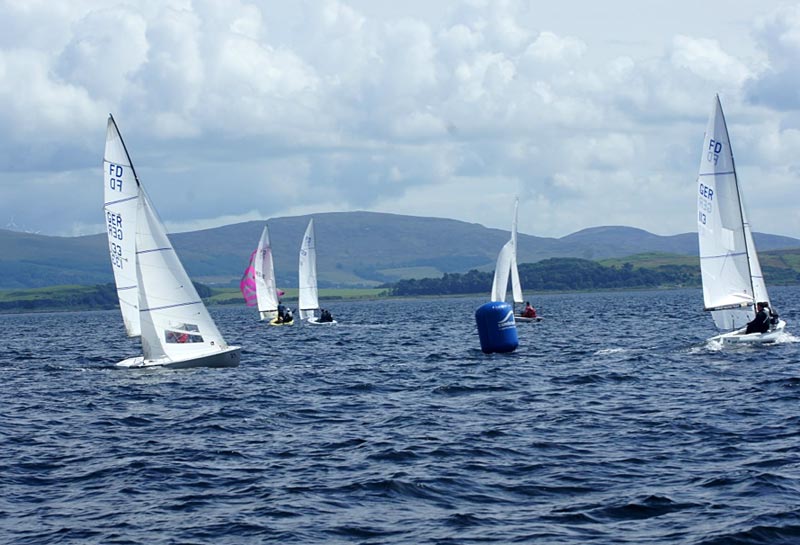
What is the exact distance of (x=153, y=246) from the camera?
4128 centimetres

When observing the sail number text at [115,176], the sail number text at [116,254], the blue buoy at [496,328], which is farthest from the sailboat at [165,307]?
the blue buoy at [496,328]

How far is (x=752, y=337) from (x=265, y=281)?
6121 cm

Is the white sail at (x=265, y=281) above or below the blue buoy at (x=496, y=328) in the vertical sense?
above

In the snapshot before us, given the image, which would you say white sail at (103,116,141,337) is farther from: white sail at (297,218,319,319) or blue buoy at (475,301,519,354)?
white sail at (297,218,319,319)

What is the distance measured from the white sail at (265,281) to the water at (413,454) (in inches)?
2111

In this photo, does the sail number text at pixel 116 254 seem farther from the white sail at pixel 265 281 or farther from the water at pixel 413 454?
the white sail at pixel 265 281

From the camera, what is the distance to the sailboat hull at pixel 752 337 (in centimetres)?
4431

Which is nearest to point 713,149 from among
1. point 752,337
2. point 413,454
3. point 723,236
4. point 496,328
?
point 723,236

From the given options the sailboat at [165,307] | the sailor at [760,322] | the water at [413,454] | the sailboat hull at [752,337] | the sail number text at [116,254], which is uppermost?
the sail number text at [116,254]

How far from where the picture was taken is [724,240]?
46.4 m

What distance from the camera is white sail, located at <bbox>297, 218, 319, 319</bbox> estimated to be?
95.8 m

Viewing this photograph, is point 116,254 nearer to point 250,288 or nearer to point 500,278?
point 500,278

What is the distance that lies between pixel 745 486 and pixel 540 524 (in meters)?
4.32

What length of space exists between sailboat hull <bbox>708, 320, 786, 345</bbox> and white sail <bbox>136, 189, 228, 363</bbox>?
21824mm
